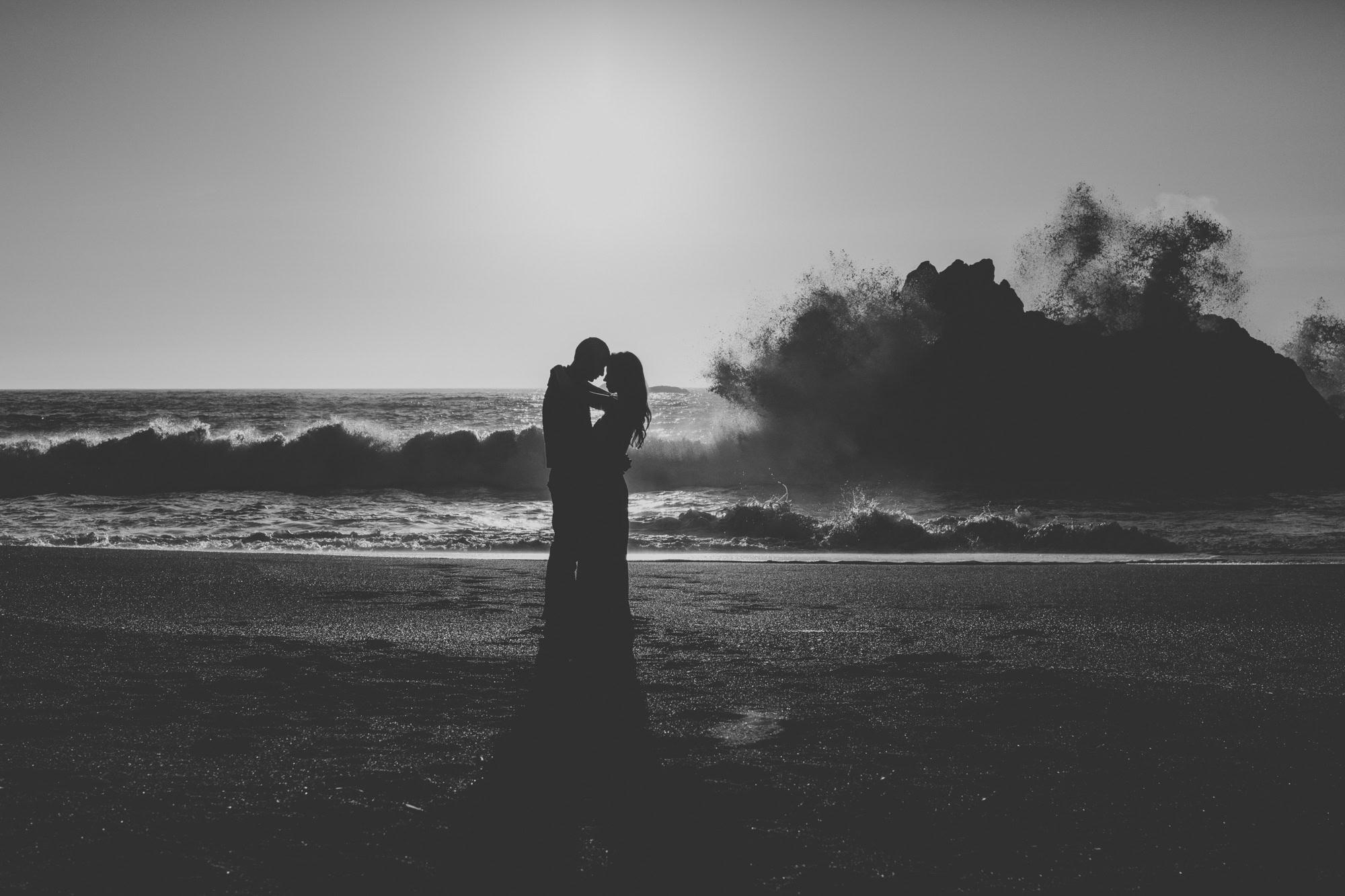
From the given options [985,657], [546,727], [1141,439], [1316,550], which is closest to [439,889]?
[546,727]

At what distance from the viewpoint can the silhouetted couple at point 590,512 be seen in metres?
4.15

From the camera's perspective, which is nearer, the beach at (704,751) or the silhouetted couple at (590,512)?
the beach at (704,751)

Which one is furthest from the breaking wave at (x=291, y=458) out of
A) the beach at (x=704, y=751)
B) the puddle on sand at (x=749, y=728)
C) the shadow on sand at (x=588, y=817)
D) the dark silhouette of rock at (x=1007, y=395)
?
the shadow on sand at (x=588, y=817)

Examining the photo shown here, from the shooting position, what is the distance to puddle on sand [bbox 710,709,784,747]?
128 inches

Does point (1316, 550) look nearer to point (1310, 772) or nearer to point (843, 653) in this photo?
point (843, 653)

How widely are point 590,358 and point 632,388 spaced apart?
240 mm

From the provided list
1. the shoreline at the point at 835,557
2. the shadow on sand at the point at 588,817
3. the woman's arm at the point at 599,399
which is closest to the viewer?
the shadow on sand at the point at 588,817

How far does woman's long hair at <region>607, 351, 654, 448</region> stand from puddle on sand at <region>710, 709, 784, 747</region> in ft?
4.07

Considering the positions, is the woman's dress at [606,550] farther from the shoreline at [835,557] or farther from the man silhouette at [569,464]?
the shoreline at [835,557]

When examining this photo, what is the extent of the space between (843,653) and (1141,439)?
22488 millimetres

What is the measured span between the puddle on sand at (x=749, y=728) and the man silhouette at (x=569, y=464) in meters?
0.98

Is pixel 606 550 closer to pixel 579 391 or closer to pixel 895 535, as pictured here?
pixel 579 391

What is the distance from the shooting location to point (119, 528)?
12.7m

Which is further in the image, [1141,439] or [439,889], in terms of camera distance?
[1141,439]
